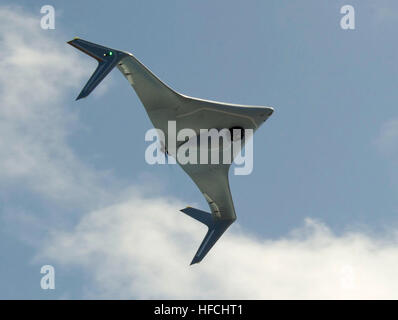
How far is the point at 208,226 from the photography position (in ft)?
155

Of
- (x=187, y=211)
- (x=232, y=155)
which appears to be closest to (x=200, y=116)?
(x=232, y=155)

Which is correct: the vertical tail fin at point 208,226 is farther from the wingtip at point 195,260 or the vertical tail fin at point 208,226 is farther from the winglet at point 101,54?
the winglet at point 101,54

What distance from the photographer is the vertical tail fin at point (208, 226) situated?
4584 cm

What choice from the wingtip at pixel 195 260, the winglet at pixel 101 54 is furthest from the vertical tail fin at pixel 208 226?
the winglet at pixel 101 54

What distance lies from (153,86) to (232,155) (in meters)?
8.85

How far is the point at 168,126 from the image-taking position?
40750mm

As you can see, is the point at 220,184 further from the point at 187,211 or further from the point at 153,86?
the point at 153,86

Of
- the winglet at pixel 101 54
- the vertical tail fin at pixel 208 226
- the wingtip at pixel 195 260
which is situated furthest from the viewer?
the vertical tail fin at pixel 208 226

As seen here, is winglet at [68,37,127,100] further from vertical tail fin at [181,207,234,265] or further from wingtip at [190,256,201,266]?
wingtip at [190,256,201,266]

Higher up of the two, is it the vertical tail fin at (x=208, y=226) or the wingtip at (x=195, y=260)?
the vertical tail fin at (x=208, y=226)

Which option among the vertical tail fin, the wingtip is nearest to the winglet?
the vertical tail fin

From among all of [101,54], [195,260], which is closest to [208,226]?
[195,260]

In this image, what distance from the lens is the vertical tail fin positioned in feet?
150
